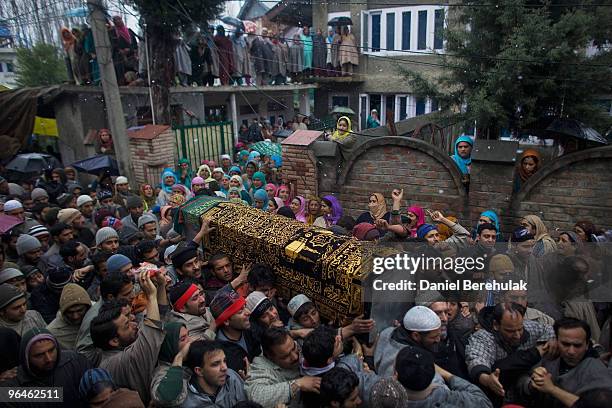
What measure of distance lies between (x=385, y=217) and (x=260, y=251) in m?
2.09

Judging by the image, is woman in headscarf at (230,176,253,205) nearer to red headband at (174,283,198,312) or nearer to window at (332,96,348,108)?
red headband at (174,283,198,312)

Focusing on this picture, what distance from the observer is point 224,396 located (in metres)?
2.44

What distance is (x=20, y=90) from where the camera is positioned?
10.6 m

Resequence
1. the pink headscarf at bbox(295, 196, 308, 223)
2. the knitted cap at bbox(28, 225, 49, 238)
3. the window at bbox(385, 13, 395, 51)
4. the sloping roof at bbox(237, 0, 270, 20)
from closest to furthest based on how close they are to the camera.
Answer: the knitted cap at bbox(28, 225, 49, 238), the pink headscarf at bbox(295, 196, 308, 223), the window at bbox(385, 13, 395, 51), the sloping roof at bbox(237, 0, 270, 20)

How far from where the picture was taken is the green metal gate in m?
9.81

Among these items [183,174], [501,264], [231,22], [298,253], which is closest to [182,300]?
[298,253]

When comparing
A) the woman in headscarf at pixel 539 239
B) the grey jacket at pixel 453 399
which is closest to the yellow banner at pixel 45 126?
the woman in headscarf at pixel 539 239

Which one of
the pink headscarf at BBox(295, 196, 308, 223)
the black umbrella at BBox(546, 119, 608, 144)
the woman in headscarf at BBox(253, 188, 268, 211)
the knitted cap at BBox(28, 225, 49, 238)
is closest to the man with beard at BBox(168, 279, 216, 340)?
the knitted cap at BBox(28, 225, 49, 238)

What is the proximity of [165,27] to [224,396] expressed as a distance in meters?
9.24

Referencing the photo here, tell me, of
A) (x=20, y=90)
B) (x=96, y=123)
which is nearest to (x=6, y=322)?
(x=96, y=123)

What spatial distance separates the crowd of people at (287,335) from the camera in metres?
2.33

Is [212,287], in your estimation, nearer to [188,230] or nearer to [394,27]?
[188,230]

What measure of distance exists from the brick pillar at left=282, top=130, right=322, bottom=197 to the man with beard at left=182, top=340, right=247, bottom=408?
Answer: 14.7 ft

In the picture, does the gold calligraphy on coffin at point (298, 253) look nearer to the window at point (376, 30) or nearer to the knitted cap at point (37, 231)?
the knitted cap at point (37, 231)
